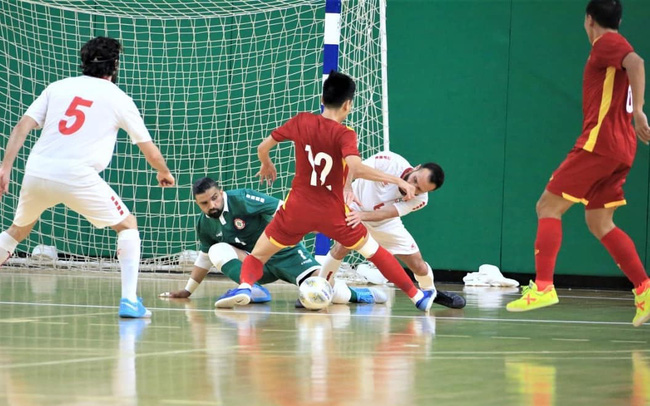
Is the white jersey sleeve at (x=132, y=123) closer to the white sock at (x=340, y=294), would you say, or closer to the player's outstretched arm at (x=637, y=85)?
the white sock at (x=340, y=294)

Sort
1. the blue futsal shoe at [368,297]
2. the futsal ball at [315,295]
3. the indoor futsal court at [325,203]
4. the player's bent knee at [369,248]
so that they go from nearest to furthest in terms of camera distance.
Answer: the indoor futsal court at [325,203], the player's bent knee at [369,248], the futsal ball at [315,295], the blue futsal shoe at [368,297]

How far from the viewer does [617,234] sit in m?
5.43

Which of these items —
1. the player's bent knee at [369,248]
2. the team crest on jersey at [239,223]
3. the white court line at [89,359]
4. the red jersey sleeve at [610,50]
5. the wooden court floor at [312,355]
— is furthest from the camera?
the team crest on jersey at [239,223]

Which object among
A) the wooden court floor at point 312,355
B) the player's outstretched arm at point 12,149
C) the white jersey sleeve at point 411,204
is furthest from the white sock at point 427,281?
the player's outstretched arm at point 12,149

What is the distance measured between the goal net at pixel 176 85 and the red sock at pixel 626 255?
18.5 ft

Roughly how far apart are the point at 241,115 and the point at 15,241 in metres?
5.58

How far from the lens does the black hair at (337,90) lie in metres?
5.85

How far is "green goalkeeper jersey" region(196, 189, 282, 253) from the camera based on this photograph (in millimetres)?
6789

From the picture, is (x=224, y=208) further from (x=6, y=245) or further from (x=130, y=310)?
(x=6, y=245)

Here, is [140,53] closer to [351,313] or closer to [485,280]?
[485,280]

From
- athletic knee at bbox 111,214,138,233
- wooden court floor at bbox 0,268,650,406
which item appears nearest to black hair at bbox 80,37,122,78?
athletic knee at bbox 111,214,138,233

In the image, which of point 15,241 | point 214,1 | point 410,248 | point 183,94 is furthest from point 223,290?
point 214,1

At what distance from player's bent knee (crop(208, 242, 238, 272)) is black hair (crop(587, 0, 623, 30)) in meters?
2.97

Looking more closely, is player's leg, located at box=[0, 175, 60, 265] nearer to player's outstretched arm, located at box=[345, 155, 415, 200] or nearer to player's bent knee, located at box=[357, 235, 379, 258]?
player's outstretched arm, located at box=[345, 155, 415, 200]
